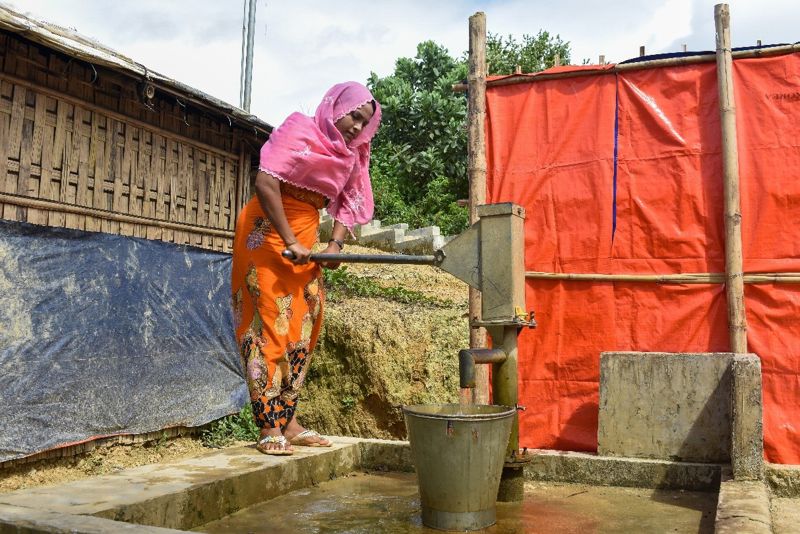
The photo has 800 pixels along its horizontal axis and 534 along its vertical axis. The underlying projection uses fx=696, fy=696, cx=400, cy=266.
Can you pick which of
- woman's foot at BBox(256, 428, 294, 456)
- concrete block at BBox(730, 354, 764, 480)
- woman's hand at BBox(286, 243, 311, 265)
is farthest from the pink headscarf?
concrete block at BBox(730, 354, 764, 480)

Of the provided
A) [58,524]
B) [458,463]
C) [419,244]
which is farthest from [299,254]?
[419,244]

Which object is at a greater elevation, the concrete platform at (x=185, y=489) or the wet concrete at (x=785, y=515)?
the concrete platform at (x=185, y=489)

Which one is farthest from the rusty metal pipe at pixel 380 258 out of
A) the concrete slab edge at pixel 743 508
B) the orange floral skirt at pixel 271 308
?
the concrete slab edge at pixel 743 508

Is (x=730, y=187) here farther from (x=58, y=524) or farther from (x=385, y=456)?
(x=58, y=524)

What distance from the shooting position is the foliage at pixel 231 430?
5910 millimetres

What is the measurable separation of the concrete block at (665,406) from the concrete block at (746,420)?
0.35 m

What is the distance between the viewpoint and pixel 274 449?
3.73 meters

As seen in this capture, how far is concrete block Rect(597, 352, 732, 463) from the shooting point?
3984mm

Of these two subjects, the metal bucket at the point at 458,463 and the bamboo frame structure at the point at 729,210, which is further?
the bamboo frame structure at the point at 729,210

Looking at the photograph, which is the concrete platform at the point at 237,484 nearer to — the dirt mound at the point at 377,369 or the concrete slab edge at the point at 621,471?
the concrete slab edge at the point at 621,471

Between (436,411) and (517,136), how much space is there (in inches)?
97.5

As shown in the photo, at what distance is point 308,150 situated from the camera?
375cm

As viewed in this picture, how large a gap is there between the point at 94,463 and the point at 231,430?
1.28 m

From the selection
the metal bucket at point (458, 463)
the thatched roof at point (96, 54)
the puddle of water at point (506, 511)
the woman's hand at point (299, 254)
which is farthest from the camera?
the thatched roof at point (96, 54)
